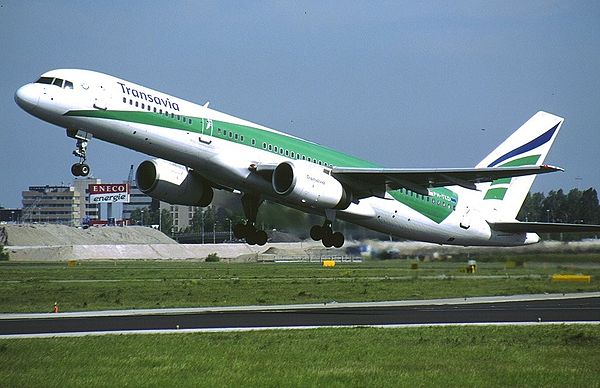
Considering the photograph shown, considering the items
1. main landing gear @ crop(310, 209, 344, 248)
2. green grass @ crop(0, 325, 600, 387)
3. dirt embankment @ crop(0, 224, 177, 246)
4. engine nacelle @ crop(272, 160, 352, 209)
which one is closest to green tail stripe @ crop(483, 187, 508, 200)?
main landing gear @ crop(310, 209, 344, 248)

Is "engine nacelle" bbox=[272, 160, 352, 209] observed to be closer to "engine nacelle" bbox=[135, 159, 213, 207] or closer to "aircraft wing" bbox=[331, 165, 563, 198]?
"aircraft wing" bbox=[331, 165, 563, 198]

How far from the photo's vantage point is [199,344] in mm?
28391

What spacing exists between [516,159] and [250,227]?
573 inches

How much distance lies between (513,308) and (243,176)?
509 inches

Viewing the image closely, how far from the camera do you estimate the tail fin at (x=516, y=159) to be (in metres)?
50.0

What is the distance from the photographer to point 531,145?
5200cm

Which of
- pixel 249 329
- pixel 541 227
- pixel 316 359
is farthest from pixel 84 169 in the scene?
pixel 541 227

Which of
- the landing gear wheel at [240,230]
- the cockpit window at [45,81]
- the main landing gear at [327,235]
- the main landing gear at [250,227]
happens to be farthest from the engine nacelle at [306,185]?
the cockpit window at [45,81]

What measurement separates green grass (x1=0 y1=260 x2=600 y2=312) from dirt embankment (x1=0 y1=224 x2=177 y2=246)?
6263cm

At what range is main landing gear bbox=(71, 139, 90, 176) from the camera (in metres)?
36.5

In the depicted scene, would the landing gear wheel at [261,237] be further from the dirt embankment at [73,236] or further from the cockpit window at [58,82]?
the dirt embankment at [73,236]

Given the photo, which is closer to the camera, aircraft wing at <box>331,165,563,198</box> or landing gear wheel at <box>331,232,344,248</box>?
aircraft wing at <box>331,165,563,198</box>

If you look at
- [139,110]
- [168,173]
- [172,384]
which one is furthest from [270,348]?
[168,173]

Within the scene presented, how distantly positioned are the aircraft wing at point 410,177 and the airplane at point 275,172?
4cm
